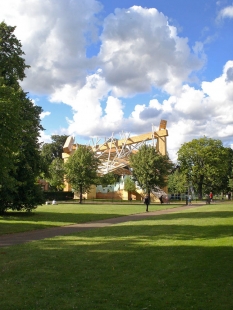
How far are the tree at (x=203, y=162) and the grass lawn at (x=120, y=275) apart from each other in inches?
2322

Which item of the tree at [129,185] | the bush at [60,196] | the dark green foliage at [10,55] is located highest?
the dark green foliage at [10,55]

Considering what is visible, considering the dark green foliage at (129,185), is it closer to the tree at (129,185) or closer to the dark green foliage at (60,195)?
the tree at (129,185)

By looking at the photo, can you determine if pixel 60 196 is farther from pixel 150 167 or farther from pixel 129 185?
pixel 150 167

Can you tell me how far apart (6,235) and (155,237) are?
689cm

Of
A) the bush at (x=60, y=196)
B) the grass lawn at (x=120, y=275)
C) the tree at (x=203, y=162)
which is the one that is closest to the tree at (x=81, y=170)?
the bush at (x=60, y=196)

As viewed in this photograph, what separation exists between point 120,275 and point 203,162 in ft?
215

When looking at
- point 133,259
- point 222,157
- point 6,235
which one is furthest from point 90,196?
point 133,259

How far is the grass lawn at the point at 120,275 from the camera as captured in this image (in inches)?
241

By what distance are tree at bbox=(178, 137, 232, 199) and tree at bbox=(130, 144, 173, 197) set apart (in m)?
20.1

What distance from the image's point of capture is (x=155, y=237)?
44.5 ft

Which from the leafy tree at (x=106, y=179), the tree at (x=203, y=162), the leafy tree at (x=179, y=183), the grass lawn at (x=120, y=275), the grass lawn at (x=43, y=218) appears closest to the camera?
the grass lawn at (x=120, y=275)

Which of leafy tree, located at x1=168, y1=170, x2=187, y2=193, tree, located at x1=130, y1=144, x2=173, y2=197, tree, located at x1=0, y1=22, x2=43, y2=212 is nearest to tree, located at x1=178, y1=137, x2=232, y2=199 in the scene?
leafy tree, located at x1=168, y1=170, x2=187, y2=193

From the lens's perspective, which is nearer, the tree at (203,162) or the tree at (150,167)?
the tree at (150,167)

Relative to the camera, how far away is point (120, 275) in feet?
25.8
